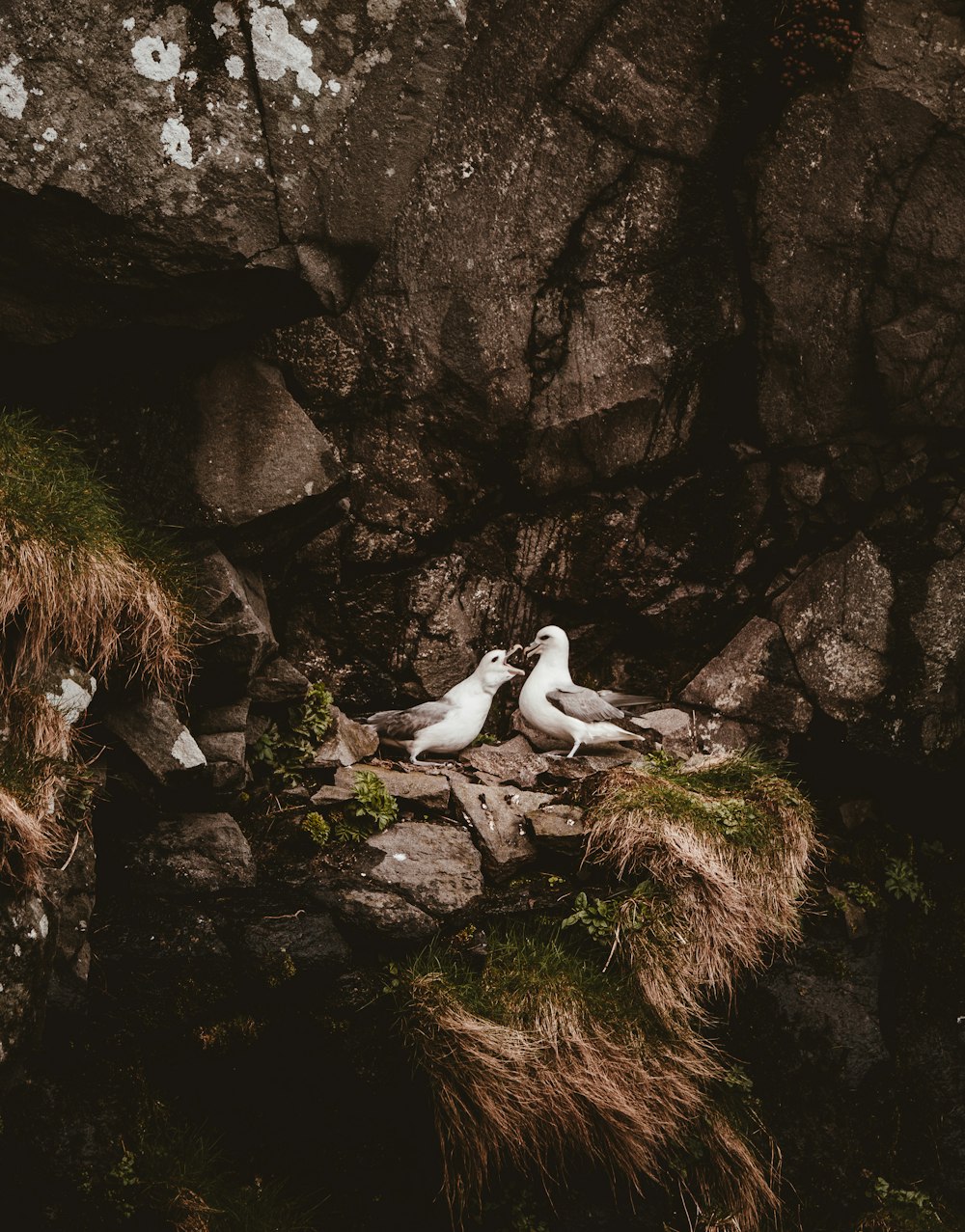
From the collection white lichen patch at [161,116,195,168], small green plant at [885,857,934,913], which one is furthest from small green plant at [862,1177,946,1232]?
white lichen patch at [161,116,195,168]

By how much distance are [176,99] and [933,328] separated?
4.84 meters

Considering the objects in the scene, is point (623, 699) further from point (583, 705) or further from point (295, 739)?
point (295, 739)

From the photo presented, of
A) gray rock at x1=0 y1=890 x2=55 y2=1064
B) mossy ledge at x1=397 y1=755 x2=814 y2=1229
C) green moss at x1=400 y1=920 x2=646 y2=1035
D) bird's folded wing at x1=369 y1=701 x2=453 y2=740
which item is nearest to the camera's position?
gray rock at x1=0 y1=890 x2=55 y2=1064

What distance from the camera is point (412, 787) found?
6082mm

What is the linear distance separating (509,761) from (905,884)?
265 centimetres

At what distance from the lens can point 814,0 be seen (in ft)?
23.1

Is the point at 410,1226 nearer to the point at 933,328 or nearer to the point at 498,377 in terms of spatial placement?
the point at 498,377

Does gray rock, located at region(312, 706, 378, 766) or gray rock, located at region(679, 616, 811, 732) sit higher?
gray rock, located at region(679, 616, 811, 732)

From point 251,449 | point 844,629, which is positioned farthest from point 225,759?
point 844,629

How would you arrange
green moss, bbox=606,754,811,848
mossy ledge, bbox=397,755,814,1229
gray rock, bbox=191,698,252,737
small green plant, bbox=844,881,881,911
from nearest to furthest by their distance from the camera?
mossy ledge, bbox=397,755,814,1229 → gray rock, bbox=191,698,252,737 → green moss, bbox=606,754,811,848 → small green plant, bbox=844,881,881,911

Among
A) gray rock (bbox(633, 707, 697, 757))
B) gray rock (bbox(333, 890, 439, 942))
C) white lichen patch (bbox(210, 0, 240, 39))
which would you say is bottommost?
gray rock (bbox(333, 890, 439, 942))

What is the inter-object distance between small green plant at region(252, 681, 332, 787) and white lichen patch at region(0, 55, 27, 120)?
318 cm

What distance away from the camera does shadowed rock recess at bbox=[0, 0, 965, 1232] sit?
16.5 feet

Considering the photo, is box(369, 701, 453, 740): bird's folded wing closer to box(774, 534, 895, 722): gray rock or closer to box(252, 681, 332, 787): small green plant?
box(252, 681, 332, 787): small green plant
